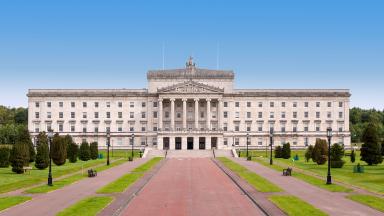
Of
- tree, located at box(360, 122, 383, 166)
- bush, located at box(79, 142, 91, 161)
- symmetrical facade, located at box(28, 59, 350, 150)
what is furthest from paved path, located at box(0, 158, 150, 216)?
symmetrical facade, located at box(28, 59, 350, 150)

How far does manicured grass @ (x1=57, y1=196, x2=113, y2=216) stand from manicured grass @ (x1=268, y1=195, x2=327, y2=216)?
11437 millimetres

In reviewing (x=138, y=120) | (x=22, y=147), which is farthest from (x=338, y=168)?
(x=138, y=120)

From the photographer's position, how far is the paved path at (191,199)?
31.5m

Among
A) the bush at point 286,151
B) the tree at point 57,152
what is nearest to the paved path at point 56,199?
the tree at point 57,152

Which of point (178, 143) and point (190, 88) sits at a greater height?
point (190, 88)

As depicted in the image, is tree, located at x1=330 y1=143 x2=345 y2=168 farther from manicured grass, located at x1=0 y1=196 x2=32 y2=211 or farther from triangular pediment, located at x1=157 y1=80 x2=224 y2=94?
triangular pediment, located at x1=157 y1=80 x2=224 y2=94

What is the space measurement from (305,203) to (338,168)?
36203 mm

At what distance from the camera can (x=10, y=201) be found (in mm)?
35344

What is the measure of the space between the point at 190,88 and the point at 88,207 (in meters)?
105

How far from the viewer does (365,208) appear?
32719 mm

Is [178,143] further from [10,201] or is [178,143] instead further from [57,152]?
[10,201]

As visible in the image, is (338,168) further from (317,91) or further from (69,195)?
(317,91)

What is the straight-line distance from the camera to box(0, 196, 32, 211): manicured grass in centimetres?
3356

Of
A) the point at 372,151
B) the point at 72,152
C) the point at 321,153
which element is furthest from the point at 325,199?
the point at 72,152
